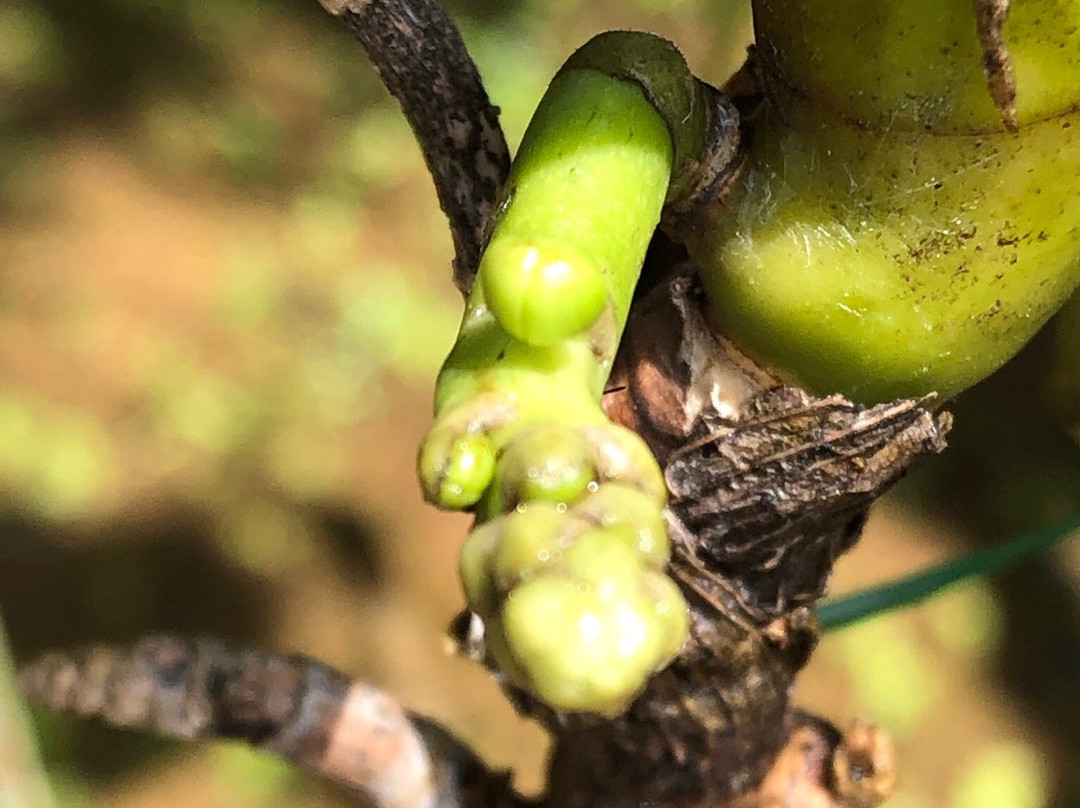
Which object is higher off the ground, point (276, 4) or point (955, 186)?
point (276, 4)

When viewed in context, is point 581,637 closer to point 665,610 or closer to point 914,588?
point 665,610

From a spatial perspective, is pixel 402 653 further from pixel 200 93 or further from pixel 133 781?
pixel 200 93

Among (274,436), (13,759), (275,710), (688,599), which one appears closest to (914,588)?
(688,599)

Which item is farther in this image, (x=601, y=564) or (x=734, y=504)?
(x=734, y=504)

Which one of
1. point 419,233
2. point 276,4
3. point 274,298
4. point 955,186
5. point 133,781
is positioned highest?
point 276,4

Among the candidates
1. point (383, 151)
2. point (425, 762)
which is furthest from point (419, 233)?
point (425, 762)

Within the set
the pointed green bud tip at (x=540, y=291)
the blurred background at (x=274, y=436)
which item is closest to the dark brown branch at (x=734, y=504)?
the pointed green bud tip at (x=540, y=291)

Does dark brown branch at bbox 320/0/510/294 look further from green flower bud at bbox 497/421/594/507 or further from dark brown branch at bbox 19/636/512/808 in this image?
dark brown branch at bbox 19/636/512/808
